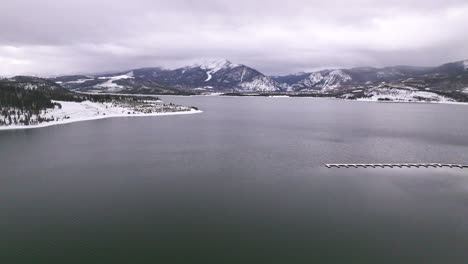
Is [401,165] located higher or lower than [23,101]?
lower

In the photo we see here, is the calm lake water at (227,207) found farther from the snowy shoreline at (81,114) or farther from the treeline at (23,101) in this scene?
the treeline at (23,101)

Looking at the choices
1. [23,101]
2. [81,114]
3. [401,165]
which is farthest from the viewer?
[81,114]

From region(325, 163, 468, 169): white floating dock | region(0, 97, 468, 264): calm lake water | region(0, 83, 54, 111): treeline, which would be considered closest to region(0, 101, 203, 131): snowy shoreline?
region(0, 83, 54, 111): treeline

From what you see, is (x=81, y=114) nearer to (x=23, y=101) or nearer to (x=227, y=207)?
(x=23, y=101)

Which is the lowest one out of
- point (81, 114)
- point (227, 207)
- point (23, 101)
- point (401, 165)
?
point (401, 165)

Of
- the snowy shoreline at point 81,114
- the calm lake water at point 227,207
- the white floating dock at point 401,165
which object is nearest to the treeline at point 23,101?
the snowy shoreline at point 81,114

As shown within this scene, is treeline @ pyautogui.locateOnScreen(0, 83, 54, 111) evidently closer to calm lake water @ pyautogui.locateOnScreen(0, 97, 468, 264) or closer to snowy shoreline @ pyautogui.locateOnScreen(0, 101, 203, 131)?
snowy shoreline @ pyautogui.locateOnScreen(0, 101, 203, 131)

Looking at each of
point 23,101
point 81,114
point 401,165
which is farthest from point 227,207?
point 23,101

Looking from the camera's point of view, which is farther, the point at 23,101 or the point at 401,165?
A: the point at 23,101

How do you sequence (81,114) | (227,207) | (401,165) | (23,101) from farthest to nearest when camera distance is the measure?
(81,114), (23,101), (401,165), (227,207)
